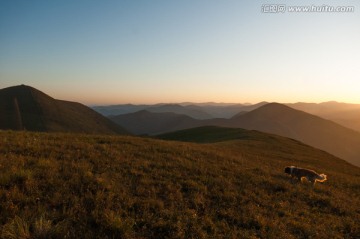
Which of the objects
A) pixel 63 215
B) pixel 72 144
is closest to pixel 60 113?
pixel 72 144

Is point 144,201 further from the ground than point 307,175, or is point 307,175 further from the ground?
point 144,201

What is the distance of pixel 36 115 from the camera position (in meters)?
137

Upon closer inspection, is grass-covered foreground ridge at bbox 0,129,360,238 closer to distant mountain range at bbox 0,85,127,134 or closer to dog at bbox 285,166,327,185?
dog at bbox 285,166,327,185

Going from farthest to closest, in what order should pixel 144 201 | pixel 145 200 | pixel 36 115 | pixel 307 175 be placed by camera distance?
1. pixel 36 115
2. pixel 307 175
3. pixel 145 200
4. pixel 144 201

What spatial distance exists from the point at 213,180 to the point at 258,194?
1.99 meters

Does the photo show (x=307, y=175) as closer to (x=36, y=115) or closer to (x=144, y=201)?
(x=144, y=201)

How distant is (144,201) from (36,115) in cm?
14452

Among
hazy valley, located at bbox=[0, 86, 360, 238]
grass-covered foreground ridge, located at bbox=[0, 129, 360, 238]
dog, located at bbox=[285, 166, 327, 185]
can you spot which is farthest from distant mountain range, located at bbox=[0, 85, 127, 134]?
grass-covered foreground ridge, located at bbox=[0, 129, 360, 238]

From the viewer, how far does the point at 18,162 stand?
10555 millimetres

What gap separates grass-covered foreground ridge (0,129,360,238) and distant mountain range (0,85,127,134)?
351ft

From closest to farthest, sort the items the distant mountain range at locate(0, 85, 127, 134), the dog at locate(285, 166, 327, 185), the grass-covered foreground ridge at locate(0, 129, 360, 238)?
the grass-covered foreground ridge at locate(0, 129, 360, 238), the dog at locate(285, 166, 327, 185), the distant mountain range at locate(0, 85, 127, 134)

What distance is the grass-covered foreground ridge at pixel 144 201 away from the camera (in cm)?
718

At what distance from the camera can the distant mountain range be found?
396ft

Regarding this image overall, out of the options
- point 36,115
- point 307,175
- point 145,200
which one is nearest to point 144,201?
point 145,200
